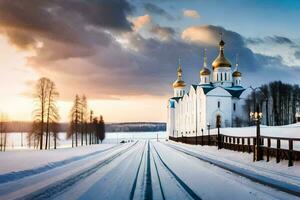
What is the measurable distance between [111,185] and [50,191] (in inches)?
92.4

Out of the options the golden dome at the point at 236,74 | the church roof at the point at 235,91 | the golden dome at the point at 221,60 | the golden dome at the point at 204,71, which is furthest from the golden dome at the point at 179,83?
the church roof at the point at 235,91

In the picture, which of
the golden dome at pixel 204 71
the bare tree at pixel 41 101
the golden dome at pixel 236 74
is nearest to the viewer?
the bare tree at pixel 41 101

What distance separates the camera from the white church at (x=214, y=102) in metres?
93.0

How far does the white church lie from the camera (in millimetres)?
93000

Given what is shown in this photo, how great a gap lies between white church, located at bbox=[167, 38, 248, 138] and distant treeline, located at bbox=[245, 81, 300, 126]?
3963 millimetres

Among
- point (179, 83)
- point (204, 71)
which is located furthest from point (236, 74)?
point (179, 83)

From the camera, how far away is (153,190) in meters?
13.1

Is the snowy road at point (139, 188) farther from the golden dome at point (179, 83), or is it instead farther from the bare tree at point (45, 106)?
the golden dome at point (179, 83)

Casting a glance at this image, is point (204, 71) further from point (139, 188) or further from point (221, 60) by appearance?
point (139, 188)

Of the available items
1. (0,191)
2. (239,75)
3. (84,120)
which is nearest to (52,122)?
(84,120)

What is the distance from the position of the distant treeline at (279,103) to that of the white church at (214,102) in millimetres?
3963

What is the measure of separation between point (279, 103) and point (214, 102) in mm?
16717

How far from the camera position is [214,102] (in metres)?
93.4

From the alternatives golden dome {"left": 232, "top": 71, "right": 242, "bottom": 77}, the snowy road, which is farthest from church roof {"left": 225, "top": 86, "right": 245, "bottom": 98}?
the snowy road
